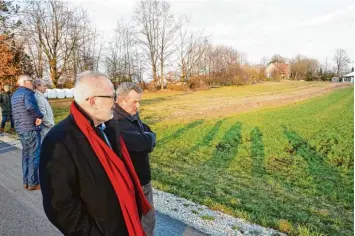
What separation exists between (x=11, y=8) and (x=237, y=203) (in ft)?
65.4

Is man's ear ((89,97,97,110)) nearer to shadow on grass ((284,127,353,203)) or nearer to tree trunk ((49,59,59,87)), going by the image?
shadow on grass ((284,127,353,203))

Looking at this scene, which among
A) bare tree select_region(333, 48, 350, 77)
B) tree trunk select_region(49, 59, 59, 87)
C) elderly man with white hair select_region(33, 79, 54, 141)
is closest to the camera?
elderly man with white hair select_region(33, 79, 54, 141)

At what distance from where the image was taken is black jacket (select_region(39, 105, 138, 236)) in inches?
78.8

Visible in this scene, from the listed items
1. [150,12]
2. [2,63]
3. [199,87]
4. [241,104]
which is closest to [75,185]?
[2,63]

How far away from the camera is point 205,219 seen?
14.6 ft

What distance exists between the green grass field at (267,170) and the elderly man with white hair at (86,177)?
123 inches

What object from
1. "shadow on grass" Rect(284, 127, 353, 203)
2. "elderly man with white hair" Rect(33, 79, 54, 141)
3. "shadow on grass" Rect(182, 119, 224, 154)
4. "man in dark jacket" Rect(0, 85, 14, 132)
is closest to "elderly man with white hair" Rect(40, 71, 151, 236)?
"elderly man with white hair" Rect(33, 79, 54, 141)

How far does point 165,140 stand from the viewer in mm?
14305

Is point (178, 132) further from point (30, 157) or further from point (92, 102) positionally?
point (92, 102)

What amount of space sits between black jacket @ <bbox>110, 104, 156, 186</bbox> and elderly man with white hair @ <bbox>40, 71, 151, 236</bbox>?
2.30 feet

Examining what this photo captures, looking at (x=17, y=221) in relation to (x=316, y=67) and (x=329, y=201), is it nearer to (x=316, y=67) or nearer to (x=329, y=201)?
(x=329, y=201)

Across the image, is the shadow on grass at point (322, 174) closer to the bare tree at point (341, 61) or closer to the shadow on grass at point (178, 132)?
the shadow on grass at point (178, 132)

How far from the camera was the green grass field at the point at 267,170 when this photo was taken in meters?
5.79

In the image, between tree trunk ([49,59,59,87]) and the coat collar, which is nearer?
the coat collar
